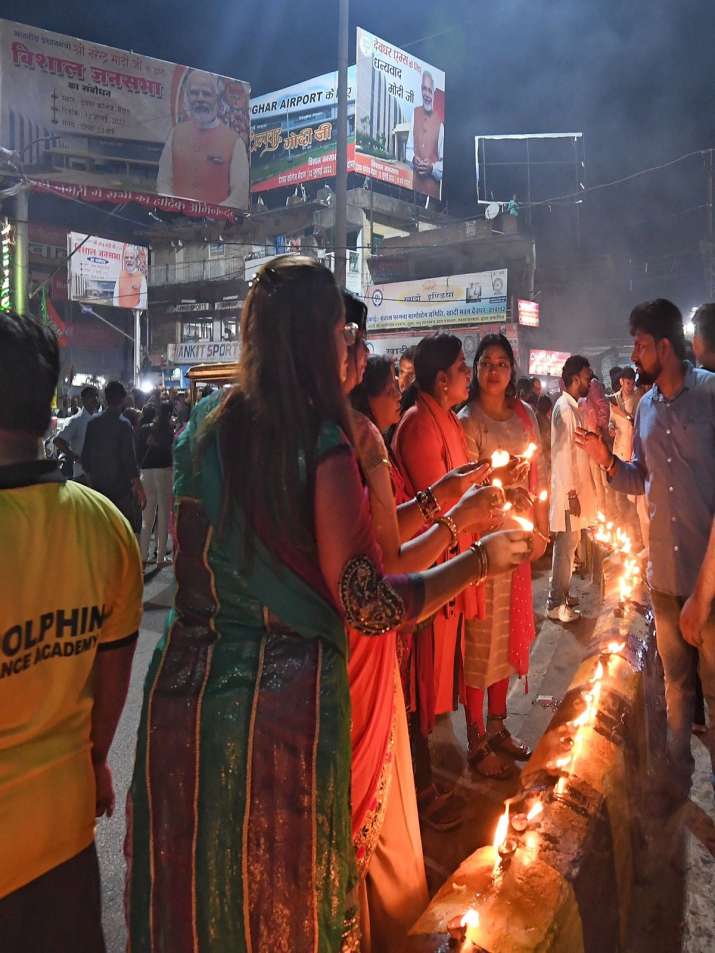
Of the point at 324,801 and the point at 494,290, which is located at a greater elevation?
the point at 494,290

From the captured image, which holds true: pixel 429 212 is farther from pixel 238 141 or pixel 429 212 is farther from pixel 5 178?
pixel 5 178

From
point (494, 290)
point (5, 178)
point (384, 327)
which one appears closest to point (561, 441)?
point (494, 290)

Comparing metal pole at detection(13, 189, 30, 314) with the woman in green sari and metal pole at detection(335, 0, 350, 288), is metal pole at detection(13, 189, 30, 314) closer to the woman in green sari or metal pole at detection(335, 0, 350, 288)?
metal pole at detection(335, 0, 350, 288)

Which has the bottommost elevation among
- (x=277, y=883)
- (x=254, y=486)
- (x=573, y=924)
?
(x=573, y=924)

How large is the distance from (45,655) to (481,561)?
1012mm

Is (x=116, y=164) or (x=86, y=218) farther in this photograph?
(x=86, y=218)

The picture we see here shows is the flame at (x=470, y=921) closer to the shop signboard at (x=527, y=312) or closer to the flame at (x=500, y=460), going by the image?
the flame at (x=500, y=460)

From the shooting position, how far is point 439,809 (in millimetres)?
3408

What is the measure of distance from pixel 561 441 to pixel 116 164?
90.6ft

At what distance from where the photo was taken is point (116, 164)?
1117 inches

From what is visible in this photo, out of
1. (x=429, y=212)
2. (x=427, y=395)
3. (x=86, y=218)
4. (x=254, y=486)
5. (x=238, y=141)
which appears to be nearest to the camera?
(x=254, y=486)

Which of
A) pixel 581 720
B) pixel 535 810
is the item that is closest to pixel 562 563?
pixel 581 720

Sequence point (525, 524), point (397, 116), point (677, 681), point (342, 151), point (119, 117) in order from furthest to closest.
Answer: point (397, 116) < point (119, 117) < point (342, 151) < point (677, 681) < point (525, 524)

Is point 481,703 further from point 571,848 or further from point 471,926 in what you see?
point 471,926
